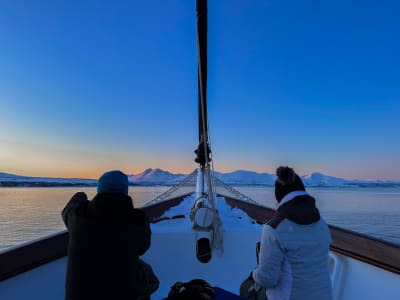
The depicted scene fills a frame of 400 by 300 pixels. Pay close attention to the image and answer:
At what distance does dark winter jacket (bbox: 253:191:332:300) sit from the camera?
1187 millimetres

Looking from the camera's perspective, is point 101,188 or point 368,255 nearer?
point 101,188

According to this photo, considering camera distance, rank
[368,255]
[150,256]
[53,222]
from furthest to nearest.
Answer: [53,222] → [150,256] → [368,255]

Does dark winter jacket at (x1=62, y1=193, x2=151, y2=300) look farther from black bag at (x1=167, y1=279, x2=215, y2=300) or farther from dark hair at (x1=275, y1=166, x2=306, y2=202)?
dark hair at (x1=275, y1=166, x2=306, y2=202)

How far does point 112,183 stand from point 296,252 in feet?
2.62

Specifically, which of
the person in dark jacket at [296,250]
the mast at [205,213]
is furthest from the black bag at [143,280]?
the mast at [205,213]

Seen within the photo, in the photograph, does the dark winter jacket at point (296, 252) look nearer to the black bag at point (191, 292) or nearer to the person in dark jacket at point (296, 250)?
the person in dark jacket at point (296, 250)

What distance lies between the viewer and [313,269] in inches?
48.2

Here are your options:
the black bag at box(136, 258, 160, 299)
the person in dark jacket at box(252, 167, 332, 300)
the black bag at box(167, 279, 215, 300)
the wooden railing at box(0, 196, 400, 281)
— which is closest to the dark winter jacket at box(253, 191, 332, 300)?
the person in dark jacket at box(252, 167, 332, 300)

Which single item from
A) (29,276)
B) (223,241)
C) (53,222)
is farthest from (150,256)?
(53,222)

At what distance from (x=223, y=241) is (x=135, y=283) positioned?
122 centimetres

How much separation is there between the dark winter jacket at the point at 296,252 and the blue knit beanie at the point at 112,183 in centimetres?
63

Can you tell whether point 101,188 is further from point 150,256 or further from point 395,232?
point 395,232

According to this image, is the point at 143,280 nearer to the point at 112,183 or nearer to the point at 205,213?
the point at 112,183

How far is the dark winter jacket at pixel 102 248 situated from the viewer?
119 centimetres
